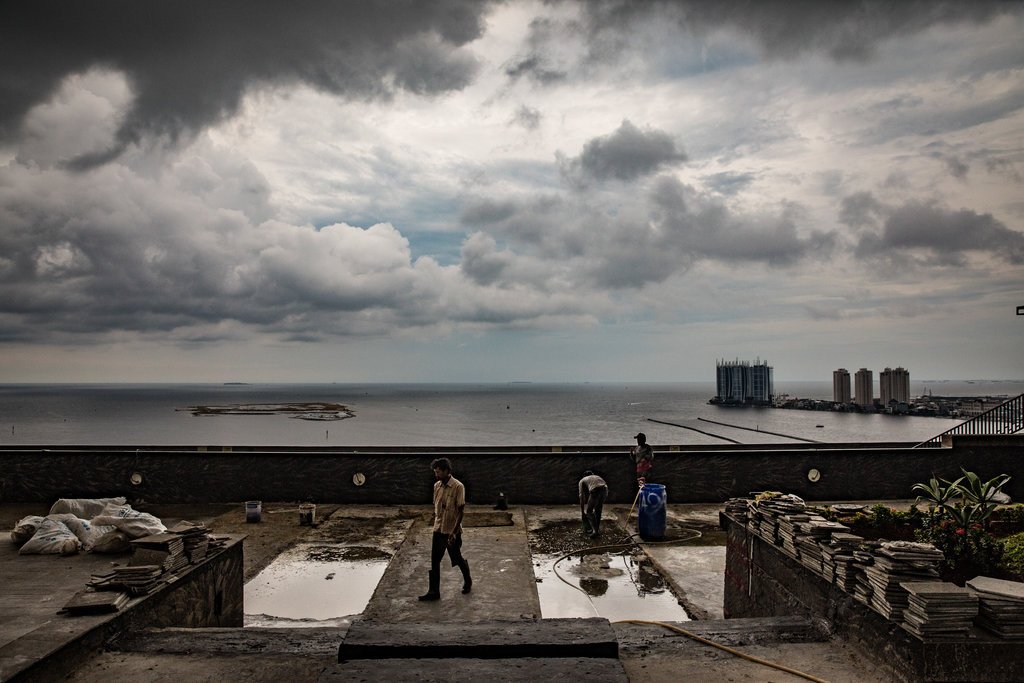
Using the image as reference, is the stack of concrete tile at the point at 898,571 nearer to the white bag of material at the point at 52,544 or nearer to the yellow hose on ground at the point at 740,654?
the yellow hose on ground at the point at 740,654

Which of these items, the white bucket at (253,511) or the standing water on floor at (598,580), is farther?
the white bucket at (253,511)

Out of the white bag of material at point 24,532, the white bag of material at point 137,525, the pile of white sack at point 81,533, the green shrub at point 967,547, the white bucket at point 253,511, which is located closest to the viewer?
the green shrub at point 967,547

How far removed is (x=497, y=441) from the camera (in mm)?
88000

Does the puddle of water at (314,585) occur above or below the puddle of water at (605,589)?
below

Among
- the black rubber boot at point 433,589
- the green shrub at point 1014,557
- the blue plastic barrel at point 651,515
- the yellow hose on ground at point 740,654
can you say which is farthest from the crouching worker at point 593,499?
the green shrub at point 1014,557

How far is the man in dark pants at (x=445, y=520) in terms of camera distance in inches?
281

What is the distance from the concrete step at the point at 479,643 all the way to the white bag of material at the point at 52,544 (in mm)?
5367

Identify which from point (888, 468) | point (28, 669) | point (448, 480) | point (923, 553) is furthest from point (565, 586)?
point (888, 468)

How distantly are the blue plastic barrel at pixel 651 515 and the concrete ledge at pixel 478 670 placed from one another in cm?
598

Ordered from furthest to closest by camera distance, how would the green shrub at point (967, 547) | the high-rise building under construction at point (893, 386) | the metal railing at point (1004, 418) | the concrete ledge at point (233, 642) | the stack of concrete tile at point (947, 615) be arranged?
the high-rise building under construction at point (893, 386) < the metal railing at point (1004, 418) < the green shrub at point (967, 547) < the concrete ledge at point (233, 642) < the stack of concrete tile at point (947, 615)

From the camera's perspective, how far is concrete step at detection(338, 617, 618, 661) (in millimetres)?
4934

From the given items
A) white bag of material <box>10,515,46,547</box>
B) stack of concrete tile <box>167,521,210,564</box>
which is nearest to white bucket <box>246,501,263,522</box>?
white bag of material <box>10,515,46,547</box>

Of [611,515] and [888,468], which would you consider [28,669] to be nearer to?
[611,515]

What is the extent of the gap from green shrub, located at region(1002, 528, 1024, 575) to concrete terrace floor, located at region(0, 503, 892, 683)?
1.77m
